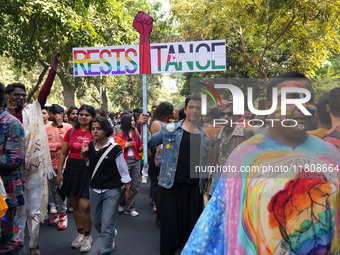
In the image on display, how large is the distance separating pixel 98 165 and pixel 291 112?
9.09 ft

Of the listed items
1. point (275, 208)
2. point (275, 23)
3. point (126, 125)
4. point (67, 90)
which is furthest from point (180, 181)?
point (67, 90)

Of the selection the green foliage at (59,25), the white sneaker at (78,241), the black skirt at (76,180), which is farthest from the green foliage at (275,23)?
the white sneaker at (78,241)

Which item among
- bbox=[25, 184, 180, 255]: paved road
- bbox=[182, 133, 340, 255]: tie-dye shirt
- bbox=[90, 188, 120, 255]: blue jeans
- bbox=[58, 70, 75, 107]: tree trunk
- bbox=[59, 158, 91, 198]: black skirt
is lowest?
bbox=[25, 184, 180, 255]: paved road

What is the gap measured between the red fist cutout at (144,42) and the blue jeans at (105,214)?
1.50 meters

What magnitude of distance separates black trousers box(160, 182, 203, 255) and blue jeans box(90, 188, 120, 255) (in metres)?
0.59

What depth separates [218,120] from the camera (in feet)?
8.50

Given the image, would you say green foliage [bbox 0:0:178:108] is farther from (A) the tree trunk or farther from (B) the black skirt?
(B) the black skirt

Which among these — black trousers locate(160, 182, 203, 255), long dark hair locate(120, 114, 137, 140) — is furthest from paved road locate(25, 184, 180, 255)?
long dark hair locate(120, 114, 137, 140)

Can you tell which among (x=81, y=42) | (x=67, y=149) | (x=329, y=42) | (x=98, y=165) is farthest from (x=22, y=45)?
(x=329, y=42)

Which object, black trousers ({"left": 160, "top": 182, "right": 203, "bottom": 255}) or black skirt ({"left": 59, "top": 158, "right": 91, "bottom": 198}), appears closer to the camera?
black trousers ({"left": 160, "top": 182, "right": 203, "bottom": 255})

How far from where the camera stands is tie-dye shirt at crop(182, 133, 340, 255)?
4.61 feet

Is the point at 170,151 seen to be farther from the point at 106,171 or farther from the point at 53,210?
the point at 53,210

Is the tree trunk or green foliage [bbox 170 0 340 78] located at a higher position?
green foliage [bbox 170 0 340 78]

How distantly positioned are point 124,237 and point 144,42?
2.96 meters
